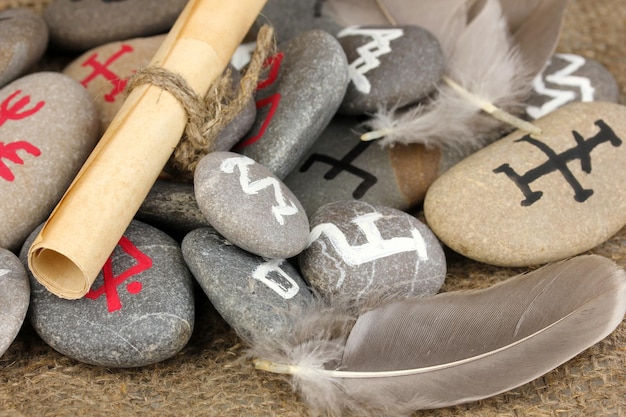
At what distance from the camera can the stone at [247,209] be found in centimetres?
110

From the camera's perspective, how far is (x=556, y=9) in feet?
5.02

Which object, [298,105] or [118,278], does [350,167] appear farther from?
[118,278]

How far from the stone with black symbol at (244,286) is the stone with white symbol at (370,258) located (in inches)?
2.0

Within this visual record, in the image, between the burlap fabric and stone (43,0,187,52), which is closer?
the burlap fabric

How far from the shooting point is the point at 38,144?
4.15 feet

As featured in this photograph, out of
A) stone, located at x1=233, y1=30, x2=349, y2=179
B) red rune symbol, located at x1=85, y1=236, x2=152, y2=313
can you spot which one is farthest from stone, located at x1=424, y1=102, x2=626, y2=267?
red rune symbol, located at x1=85, y1=236, x2=152, y2=313

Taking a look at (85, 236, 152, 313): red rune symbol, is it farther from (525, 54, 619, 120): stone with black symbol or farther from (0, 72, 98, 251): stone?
(525, 54, 619, 120): stone with black symbol

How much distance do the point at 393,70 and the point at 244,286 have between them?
576 mm

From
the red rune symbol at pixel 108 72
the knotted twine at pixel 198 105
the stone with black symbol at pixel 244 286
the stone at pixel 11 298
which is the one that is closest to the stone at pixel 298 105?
the knotted twine at pixel 198 105

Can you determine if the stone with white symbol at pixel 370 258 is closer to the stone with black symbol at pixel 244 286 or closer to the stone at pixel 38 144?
the stone with black symbol at pixel 244 286

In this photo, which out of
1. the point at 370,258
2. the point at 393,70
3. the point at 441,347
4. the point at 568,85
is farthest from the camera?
the point at 568,85

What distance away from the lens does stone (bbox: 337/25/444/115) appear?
4.70 feet

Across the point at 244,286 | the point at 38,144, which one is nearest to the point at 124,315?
the point at 244,286

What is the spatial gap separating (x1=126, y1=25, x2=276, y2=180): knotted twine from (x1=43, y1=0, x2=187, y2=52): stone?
433mm
